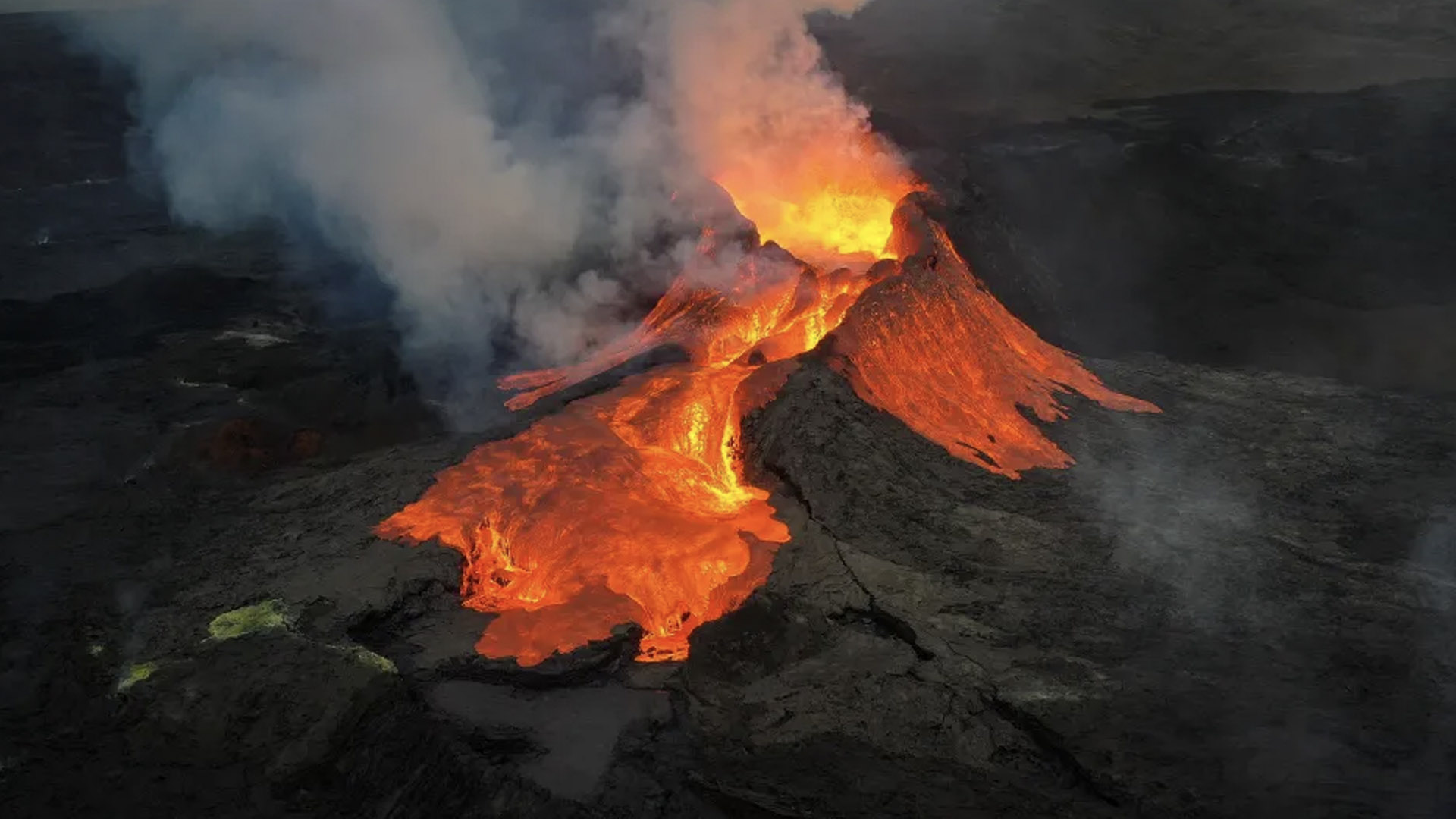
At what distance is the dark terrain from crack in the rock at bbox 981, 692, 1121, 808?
0.08ft

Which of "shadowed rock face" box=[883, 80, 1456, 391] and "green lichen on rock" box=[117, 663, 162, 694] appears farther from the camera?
"shadowed rock face" box=[883, 80, 1456, 391]

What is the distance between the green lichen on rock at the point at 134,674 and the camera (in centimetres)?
767

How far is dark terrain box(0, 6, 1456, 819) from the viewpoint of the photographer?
22.5ft

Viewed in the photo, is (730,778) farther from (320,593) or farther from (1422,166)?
(1422,166)

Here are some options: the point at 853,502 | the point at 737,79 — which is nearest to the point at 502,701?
the point at 853,502

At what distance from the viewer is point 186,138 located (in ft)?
88.4

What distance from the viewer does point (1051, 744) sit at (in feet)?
23.3

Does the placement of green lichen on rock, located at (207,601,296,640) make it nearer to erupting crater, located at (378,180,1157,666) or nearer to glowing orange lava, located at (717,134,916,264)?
erupting crater, located at (378,180,1157,666)

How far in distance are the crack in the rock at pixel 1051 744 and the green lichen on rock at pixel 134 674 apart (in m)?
6.08

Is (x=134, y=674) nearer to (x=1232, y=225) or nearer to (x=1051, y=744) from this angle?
(x=1051, y=744)

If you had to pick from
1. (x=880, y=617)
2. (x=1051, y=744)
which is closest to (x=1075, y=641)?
(x=1051, y=744)

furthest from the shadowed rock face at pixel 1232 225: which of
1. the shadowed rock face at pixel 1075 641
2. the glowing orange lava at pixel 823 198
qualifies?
the shadowed rock face at pixel 1075 641

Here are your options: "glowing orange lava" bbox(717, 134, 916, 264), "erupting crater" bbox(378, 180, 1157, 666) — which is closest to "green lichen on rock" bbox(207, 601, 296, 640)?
"erupting crater" bbox(378, 180, 1157, 666)

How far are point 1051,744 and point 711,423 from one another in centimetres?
523
